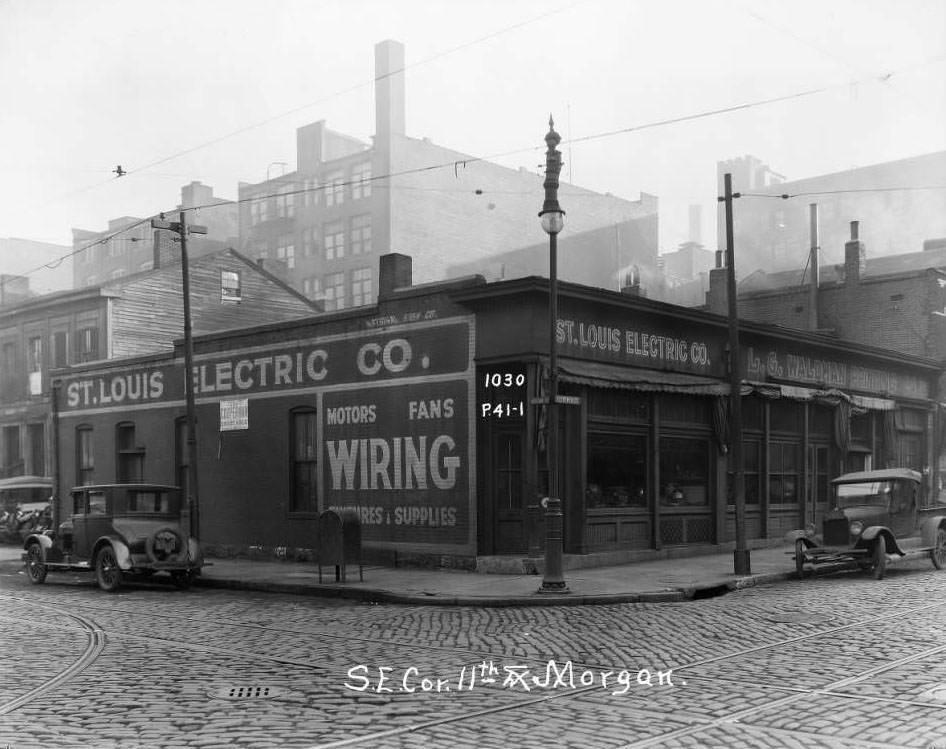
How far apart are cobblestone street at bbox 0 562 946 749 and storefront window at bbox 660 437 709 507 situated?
6545mm

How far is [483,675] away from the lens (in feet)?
30.0

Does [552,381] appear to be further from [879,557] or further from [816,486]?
[816,486]

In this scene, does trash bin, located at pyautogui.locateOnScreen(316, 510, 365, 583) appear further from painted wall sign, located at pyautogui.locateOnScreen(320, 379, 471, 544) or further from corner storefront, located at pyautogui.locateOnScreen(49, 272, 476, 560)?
painted wall sign, located at pyautogui.locateOnScreen(320, 379, 471, 544)

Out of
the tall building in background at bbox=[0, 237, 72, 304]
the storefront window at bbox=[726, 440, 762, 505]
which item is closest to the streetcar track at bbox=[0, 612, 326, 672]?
the storefront window at bbox=[726, 440, 762, 505]

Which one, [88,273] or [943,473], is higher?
[88,273]

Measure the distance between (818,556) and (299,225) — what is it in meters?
50.7

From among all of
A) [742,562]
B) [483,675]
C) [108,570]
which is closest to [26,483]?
[108,570]

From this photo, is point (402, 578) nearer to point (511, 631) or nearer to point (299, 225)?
point (511, 631)

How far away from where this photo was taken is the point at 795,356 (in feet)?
83.3

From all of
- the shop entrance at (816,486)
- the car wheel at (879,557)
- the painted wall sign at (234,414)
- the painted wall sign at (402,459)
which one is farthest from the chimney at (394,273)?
the shop entrance at (816,486)

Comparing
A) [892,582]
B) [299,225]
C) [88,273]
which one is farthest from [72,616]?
[88,273]

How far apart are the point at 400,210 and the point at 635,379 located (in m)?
37.2

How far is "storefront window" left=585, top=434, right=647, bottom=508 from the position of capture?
1919cm

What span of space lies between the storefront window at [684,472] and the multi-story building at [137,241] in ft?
145
